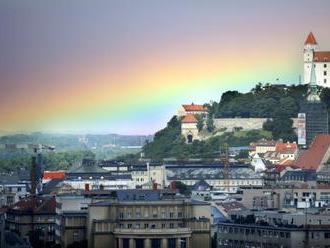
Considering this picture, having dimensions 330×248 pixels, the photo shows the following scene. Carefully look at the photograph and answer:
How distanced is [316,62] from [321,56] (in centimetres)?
38

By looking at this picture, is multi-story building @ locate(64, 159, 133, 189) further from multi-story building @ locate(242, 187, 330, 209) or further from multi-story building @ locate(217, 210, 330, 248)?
multi-story building @ locate(217, 210, 330, 248)

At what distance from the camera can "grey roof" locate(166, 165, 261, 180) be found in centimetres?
7269

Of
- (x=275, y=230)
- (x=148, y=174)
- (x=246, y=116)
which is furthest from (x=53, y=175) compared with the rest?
(x=275, y=230)

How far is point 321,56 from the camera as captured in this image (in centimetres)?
8631

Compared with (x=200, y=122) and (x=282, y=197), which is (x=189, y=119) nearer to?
(x=200, y=122)

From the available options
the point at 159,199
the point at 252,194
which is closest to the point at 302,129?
the point at 252,194

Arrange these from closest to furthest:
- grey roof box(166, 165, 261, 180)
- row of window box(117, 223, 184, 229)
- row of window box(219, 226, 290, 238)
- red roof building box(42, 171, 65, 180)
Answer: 1. row of window box(219, 226, 290, 238)
2. row of window box(117, 223, 184, 229)
3. red roof building box(42, 171, 65, 180)
4. grey roof box(166, 165, 261, 180)

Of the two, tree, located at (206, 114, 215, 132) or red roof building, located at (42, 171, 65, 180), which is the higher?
tree, located at (206, 114, 215, 132)

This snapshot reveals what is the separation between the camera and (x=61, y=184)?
66.9 m

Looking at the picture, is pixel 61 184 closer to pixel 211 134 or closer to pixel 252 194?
pixel 252 194

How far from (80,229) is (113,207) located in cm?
123

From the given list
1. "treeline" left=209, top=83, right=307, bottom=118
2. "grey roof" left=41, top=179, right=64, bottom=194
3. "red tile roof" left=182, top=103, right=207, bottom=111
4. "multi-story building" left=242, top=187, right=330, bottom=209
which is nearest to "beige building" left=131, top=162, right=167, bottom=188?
"grey roof" left=41, top=179, right=64, bottom=194

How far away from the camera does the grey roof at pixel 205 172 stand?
72.7 metres

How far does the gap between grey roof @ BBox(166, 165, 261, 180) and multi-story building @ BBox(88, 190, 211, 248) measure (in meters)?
24.8
